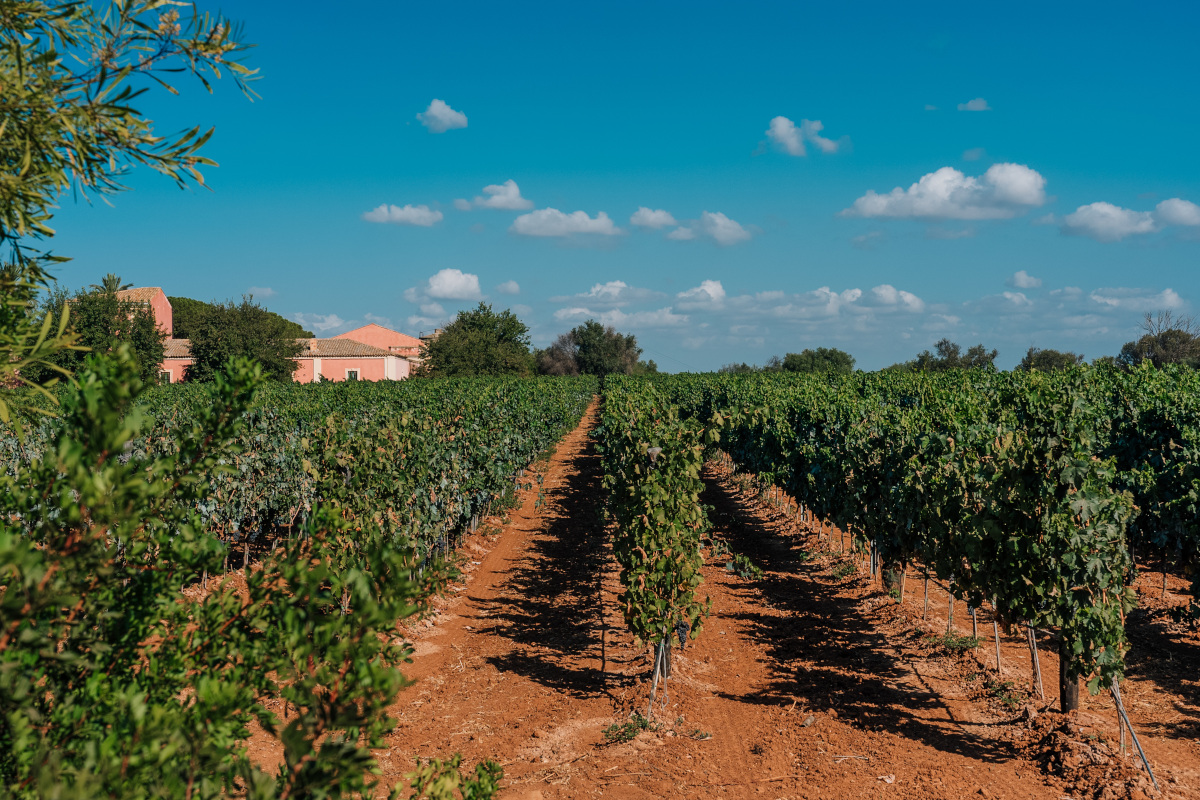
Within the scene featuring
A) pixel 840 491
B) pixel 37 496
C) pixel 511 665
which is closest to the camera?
pixel 37 496

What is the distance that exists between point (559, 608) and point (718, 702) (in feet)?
10.9

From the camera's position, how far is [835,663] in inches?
304

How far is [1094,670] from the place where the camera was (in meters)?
5.48

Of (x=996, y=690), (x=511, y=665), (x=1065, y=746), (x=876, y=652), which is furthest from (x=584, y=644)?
(x=1065, y=746)

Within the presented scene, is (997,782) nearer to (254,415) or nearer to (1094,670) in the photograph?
(1094,670)

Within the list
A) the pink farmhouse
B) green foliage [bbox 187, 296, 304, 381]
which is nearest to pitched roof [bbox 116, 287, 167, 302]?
the pink farmhouse

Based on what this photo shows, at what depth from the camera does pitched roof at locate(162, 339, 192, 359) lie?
176ft

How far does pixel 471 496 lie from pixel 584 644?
515 centimetres

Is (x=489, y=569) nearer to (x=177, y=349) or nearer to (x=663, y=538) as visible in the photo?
(x=663, y=538)

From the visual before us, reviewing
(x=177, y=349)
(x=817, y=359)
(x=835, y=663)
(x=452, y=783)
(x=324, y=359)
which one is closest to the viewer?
(x=452, y=783)

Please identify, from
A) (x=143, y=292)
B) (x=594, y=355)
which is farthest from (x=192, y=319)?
(x=594, y=355)

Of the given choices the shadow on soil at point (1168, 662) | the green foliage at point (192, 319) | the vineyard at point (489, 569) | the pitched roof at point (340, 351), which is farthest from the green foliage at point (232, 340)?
the shadow on soil at point (1168, 662)

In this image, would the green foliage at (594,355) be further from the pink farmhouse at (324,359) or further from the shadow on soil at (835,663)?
the shadow on soil at (835,663)

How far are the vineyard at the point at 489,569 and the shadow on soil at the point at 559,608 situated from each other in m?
0.06
